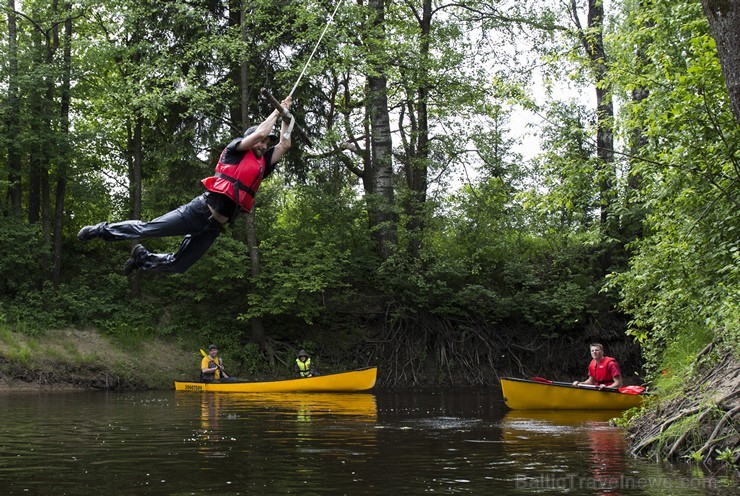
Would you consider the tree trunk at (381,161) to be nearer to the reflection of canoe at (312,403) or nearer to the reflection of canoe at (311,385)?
the reflection of canoe at (311,385)

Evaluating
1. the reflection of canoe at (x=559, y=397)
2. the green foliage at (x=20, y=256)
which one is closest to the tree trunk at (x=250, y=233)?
the green foliage at (x=20, y=256)

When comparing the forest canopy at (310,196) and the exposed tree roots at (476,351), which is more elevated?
the forest canopy at (310,196)

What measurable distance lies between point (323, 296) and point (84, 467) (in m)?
13.7

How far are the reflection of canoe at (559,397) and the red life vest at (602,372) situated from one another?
360 millimetres

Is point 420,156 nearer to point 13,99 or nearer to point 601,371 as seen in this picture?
point 601,371

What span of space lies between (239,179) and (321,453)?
3.34 meters

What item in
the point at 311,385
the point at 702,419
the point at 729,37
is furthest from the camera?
the point at 311,385

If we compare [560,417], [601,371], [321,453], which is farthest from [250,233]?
[321,453]

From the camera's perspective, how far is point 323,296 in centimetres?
2150

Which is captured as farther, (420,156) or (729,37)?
(420,156)

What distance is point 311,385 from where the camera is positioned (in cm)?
1783

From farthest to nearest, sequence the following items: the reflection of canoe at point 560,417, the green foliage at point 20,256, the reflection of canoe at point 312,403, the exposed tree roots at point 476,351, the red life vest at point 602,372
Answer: the exposed tree roots at point 476,351, the green foliage at point 20,256, the red life vest at point 602,372, the reflection of canoe at point 312,403, the reflection of canoe at point 560,417

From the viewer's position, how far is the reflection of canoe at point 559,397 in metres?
13.5

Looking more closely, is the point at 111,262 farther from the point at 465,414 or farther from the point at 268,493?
the point at 268,493
